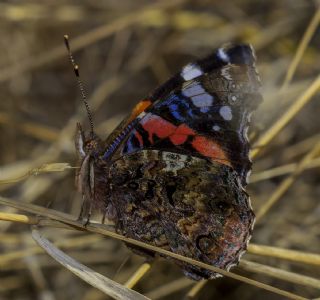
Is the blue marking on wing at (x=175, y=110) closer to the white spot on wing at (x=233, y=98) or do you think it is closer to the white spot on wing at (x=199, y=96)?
the white spot on wing at (x=199, y=96)

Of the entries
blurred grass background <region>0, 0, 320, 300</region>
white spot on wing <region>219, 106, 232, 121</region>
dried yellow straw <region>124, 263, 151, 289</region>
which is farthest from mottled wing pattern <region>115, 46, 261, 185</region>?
dried yellow straw <region>124, 263, 151, 289</region>

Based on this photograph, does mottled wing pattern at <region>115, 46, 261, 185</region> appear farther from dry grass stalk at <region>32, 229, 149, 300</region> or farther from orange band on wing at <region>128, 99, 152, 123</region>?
dry grass stalk at <region>32, 229, 149, 300</region>

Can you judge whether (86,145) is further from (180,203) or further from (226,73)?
(226,73)

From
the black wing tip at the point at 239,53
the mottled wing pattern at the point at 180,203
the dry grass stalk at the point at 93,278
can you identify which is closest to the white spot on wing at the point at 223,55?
the black wing tip at the point at 239,53

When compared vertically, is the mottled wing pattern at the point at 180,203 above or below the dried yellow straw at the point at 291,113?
below

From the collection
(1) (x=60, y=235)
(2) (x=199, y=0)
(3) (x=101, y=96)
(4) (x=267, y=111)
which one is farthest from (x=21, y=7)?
(4) (x=267, y=111)

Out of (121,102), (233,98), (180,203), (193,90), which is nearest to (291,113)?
(233,98)

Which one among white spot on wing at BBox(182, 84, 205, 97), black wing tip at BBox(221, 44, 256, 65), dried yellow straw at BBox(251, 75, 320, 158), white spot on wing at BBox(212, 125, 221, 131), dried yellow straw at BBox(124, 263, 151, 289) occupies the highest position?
black wing tip at BBox(221, 44, 256, 65)
